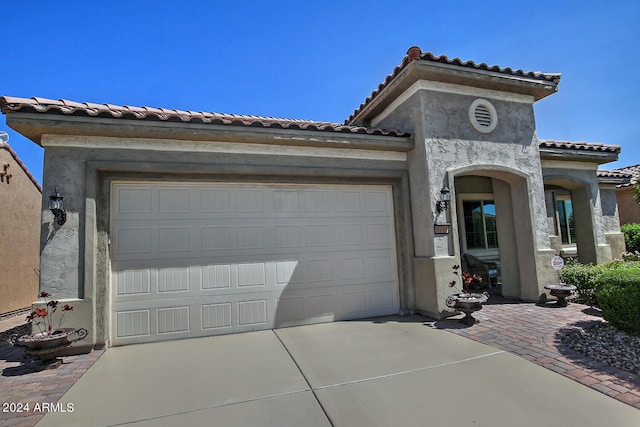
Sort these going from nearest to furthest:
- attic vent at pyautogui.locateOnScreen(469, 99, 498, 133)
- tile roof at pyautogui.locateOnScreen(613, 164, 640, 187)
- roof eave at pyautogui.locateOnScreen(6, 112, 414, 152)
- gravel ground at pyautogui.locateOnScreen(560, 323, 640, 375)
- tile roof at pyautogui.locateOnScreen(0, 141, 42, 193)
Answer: gravel ground at pyautogui.locateOnScreen(560, 323, 640, 375) → roof eave at pyautogui.locateOnScreen(6, 112, 414, 152) → attic vent at pyautogui.locateOnScreen(469, 99, 498, 133) → tile roof at pyautogui.locateOnScreen(613, 164, 640, 187) → tile roof at pyautogui.locateOnScreen(0, 141, 42, 193)

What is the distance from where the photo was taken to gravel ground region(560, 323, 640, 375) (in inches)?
164

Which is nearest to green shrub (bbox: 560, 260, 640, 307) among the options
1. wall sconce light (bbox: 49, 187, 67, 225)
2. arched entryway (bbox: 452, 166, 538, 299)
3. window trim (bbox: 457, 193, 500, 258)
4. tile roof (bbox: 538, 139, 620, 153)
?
arched entryway (bbox: 452, 166, 538, 299)

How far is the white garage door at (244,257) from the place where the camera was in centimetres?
588

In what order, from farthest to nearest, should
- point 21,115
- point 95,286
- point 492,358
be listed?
1. point 95,286
2. point 21,115
3. point 492,358

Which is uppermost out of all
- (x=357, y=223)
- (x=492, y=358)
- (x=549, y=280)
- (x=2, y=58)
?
(x=2, y=58)

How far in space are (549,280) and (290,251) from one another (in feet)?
20.5

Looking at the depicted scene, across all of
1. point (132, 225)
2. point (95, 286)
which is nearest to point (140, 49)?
point (132, 225)

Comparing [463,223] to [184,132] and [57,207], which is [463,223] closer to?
[184,132]

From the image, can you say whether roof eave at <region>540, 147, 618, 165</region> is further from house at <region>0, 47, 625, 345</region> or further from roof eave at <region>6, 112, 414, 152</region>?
roof eave at <region>6, 112, 414, 152</region>

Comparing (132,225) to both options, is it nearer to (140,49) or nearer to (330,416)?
(140,49)

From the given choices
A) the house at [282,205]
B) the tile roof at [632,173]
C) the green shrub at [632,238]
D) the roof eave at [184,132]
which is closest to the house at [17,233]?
the roof eave at [184,132]

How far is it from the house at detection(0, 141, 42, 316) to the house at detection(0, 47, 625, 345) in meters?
5.48

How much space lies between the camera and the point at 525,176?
780 cm

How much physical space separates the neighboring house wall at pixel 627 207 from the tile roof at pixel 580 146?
26.9ft
